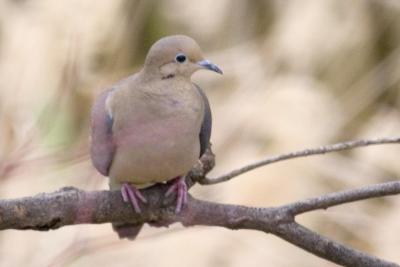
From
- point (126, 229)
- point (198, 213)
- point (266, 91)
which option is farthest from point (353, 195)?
point (266, 91)

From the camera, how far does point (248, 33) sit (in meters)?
4.41

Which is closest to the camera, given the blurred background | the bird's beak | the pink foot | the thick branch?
the thick branch

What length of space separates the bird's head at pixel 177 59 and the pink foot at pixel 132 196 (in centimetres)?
25

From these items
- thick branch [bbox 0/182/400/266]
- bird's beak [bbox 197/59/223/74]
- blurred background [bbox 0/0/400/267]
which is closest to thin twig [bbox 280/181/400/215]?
thick branch [bbox 0/182/400/266]

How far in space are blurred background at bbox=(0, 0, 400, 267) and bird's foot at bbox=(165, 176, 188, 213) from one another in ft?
4.31

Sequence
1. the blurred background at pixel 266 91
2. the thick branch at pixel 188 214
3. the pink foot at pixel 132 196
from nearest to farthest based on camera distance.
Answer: the thick branch at pixel 188 214
the pink foot at pixel 132 196
the blurred background at pixel 266 91

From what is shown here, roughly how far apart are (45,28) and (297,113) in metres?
1.01

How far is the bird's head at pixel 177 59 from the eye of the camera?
1.96m

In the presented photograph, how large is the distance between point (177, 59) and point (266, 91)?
2135 millimetres

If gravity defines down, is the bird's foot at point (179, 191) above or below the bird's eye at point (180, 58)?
below

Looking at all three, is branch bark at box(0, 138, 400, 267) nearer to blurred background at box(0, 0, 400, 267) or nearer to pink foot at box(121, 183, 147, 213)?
pink foot at box(121, 183, 147, 213)

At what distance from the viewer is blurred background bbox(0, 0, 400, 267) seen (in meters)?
3.68

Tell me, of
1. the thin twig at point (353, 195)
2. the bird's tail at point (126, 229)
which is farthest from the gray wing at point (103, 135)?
the thin twig at point (353, 195)

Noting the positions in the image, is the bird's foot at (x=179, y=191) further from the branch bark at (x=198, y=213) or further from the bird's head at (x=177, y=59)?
the bird's head at (x=177, y=59)
